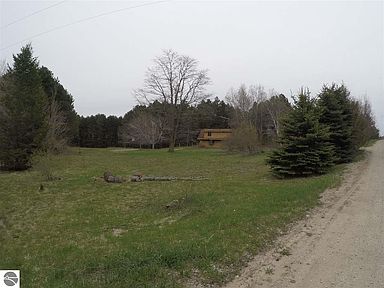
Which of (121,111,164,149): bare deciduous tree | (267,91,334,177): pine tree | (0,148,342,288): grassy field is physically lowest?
(0,148,342,288): grassy field

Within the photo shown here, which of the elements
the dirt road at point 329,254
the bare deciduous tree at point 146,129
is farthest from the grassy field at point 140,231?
the bare deciduous tree at point 146,129

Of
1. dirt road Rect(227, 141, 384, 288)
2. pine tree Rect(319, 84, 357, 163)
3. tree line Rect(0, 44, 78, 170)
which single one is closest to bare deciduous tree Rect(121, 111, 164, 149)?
tree line Rect(0, 44, 78, 170)

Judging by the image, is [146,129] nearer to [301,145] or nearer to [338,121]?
[338,121]

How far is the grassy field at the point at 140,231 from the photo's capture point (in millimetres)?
5696

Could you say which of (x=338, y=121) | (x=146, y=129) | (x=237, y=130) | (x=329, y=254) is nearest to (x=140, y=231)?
(x=329, y=254)

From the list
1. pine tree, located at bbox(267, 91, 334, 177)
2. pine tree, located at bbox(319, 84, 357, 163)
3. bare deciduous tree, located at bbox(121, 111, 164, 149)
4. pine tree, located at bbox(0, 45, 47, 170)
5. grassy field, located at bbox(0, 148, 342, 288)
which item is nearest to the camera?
grassy field, located at bbox(0, 148, 342, 288)

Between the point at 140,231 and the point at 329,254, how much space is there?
4.26 m

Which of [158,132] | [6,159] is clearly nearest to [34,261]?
[6,159]

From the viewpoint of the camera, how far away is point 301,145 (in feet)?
57.7

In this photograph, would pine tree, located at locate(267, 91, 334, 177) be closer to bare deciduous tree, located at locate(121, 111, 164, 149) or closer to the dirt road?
the dirt road

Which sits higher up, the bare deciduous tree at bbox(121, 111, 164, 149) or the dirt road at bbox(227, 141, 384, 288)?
the bare deciduous tree at bbox(121, 111, 164, 149)

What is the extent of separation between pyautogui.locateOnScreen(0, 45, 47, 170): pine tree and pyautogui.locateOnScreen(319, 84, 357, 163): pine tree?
19705 millimetres

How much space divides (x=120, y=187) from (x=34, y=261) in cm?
1013

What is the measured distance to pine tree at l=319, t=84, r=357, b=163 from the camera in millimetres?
21922
